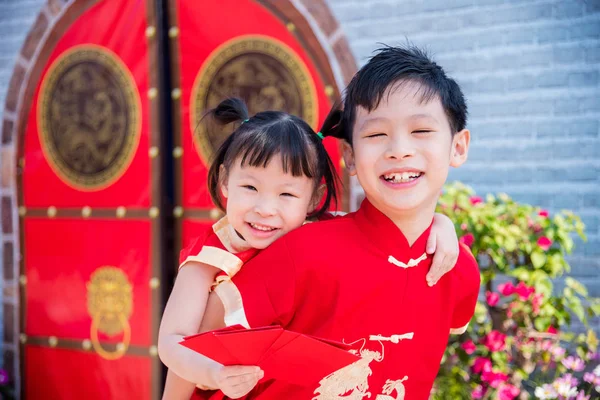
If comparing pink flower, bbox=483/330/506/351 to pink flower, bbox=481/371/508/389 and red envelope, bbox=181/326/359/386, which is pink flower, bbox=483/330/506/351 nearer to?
pink flower, bbox=481/371/508/389

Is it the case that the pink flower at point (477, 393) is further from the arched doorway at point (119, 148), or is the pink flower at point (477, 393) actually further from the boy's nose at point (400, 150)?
the boy's nose at point (400, 150)

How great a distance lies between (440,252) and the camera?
5.07 feet

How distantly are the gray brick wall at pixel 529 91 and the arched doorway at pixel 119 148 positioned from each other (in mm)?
497

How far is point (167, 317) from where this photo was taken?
147 centimetres

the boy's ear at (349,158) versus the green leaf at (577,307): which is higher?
the boy's ear at (349,158)

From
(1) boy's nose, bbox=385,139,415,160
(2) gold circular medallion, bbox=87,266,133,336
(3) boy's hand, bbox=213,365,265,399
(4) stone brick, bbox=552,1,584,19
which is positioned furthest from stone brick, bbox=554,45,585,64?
(2) gold circular medallion, bbox=87,266,133,336

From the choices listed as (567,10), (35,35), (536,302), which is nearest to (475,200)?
(536,302)

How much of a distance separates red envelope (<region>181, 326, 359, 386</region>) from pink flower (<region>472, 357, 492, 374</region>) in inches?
59.0

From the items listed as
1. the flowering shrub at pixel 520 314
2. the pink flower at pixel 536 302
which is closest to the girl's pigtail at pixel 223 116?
the flowering shrub at pixel 520 314

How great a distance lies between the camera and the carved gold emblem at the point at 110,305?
3311 mm

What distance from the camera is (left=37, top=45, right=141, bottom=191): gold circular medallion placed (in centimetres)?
328

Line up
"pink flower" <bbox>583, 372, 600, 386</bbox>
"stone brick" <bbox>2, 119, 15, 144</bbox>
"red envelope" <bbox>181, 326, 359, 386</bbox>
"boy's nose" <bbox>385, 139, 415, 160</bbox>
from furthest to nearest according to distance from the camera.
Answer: "stone brick" <bbox>2, 119, 15, 144</bbox> → "pink flower" <bbox>583, 372, 600, 386</bbox> → "boy's nose" <bbox>385, 139, 415, 160</bbox> → "red envelope" <bbox>181, 326, 359, 386</bbox>

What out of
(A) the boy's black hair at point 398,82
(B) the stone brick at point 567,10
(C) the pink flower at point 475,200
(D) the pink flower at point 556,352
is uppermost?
(B) the stone brick at point 567,10

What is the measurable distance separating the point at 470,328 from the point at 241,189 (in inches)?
62.2
